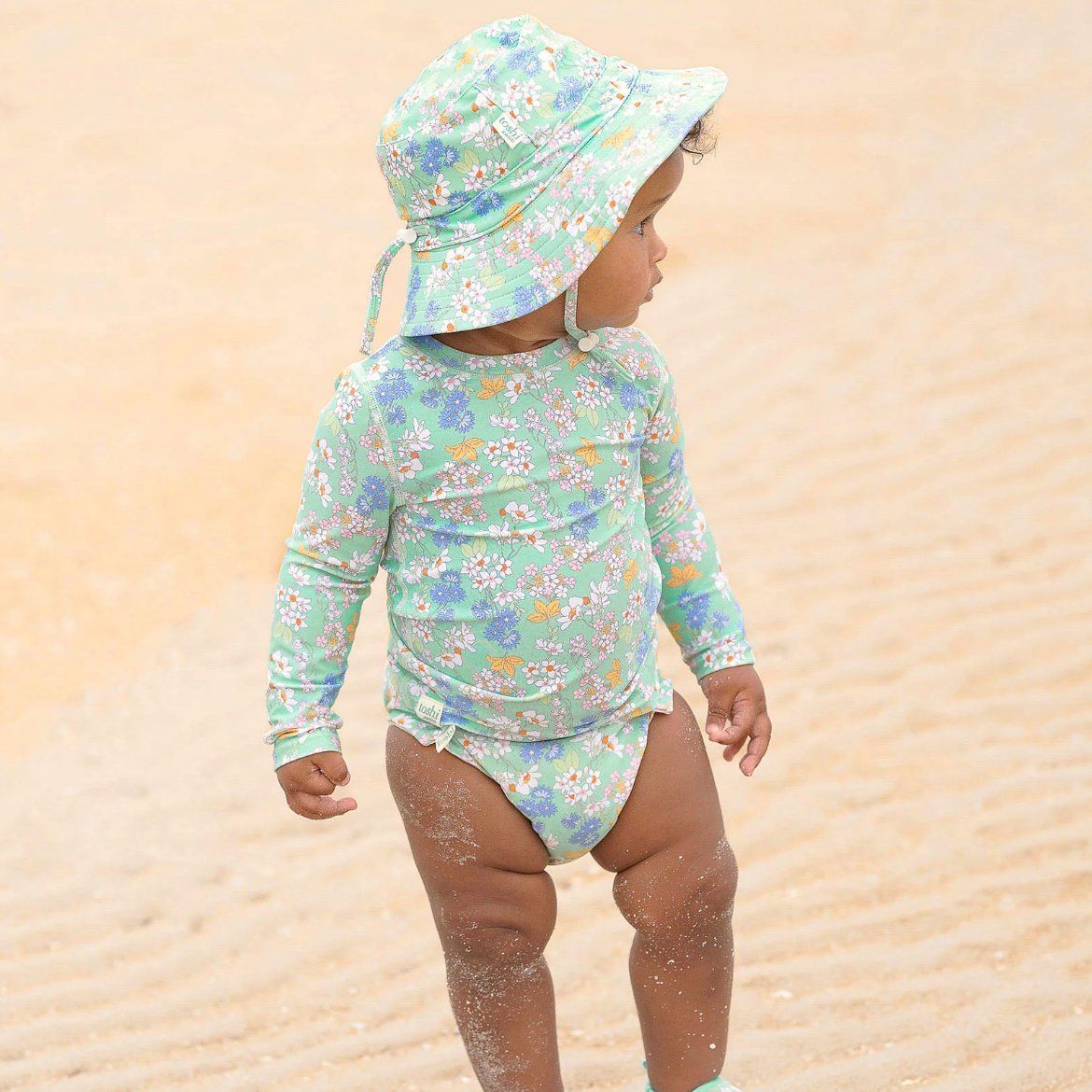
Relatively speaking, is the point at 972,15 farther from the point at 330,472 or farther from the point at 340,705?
the point at 330,472

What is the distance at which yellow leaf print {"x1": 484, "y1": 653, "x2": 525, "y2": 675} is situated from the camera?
2.36 m

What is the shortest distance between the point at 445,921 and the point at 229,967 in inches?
58.0

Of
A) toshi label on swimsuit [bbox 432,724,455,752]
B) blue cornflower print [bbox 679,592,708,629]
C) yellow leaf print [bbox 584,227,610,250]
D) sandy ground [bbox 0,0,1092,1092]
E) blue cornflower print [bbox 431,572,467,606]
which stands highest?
yellow leaf print [bbox 584,227,610,250]

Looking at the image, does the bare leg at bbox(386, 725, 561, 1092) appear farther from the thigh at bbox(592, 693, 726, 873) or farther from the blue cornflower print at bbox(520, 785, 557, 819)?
the thigh at bbox(592, 693, 726, 873)

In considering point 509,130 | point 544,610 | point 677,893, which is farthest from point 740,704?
point 509,130

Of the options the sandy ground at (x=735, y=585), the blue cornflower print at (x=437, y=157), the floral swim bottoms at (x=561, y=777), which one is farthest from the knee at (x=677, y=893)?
the blue cornflower print at (x=437, y=157)

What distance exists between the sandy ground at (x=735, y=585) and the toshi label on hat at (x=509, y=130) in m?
2.17

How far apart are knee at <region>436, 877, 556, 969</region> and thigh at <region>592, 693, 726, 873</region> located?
16 cm

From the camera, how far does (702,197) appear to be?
9914mm

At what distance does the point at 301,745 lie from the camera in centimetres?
239

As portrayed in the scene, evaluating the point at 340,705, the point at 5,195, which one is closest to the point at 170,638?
the point at 340,705

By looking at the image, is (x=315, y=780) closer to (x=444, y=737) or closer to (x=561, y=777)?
(x=444, y=737)

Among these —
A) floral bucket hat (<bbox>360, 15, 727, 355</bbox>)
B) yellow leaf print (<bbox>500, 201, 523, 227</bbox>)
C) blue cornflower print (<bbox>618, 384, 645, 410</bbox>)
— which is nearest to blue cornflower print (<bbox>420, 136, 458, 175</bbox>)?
floral bucket hat (<bbox>360, 15, 727, 355</bbox>)

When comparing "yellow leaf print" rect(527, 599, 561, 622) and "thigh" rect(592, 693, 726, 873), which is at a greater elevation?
"yellow leaf print" rect(527, 599, 561, 622)
